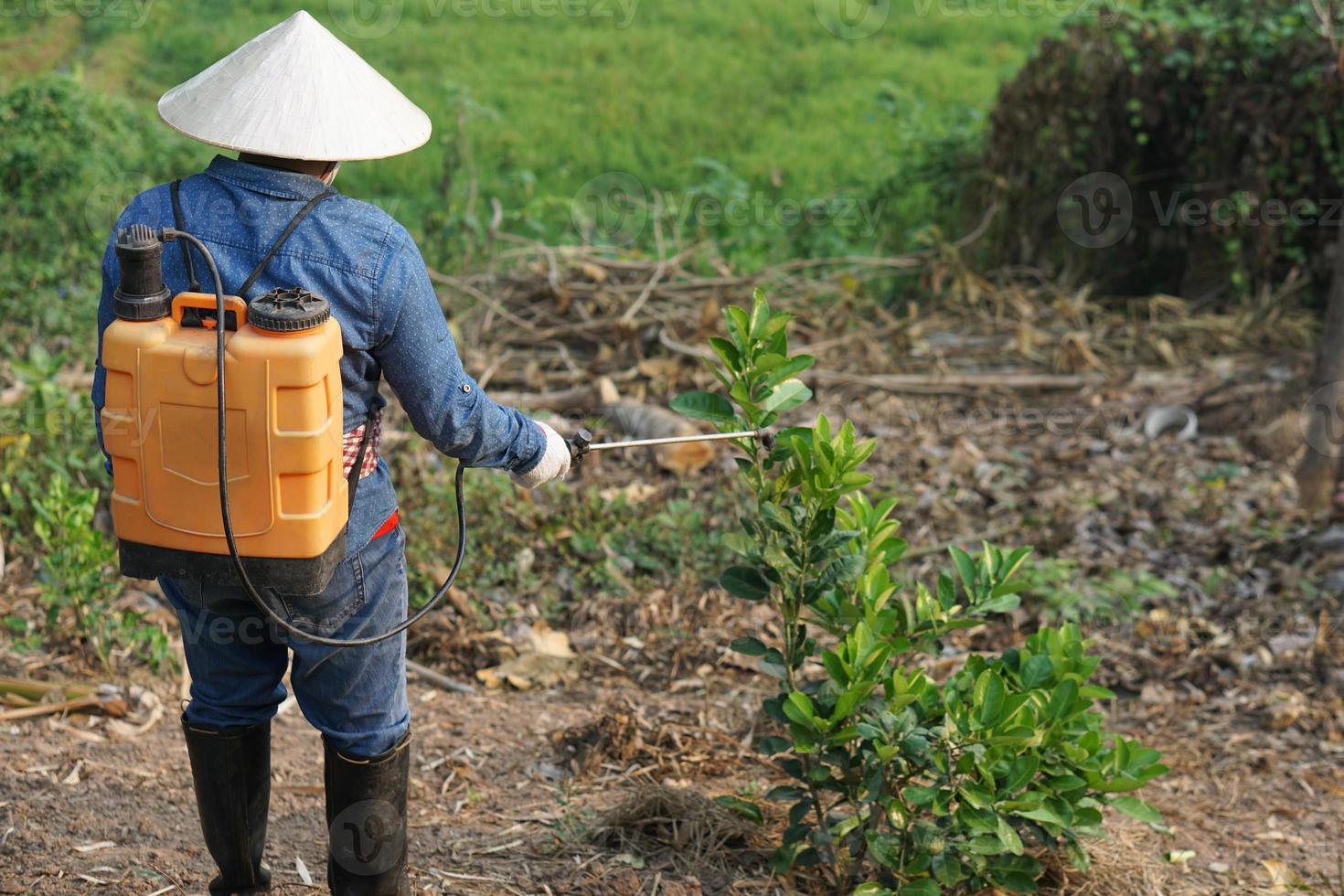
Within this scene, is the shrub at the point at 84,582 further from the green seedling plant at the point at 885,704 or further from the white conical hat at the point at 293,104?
the green seedling plant at the point at 885,704

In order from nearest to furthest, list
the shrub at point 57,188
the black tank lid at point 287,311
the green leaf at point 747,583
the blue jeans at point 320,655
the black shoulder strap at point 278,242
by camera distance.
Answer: the black tank lid at point 287,311 < the black shoulder strap at point 278,242 < the blue jeans at point 320,655 < the green leaf at point 747,583 < the shrub at point 57,188

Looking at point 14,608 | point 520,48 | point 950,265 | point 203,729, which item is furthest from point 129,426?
point 520,48

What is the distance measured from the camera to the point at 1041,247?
6.74 m

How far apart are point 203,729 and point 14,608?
74.8 inches

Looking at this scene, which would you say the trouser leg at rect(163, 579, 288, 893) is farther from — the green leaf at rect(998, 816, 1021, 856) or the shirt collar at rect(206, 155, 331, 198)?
the green leaf at rect(998, 816, 1021, 856)

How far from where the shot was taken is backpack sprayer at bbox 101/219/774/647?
1951 millimetres

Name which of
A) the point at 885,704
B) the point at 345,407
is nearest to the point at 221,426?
the point at 345,407

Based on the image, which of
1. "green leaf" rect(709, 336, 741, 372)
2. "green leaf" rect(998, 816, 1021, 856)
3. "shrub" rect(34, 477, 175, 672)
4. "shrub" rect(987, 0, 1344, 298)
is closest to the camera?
"green leaf" rect(998, 816, 1021, 856)

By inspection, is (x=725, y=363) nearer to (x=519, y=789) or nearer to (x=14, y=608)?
(x=519, y=789)

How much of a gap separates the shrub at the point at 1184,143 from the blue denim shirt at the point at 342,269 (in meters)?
4.91

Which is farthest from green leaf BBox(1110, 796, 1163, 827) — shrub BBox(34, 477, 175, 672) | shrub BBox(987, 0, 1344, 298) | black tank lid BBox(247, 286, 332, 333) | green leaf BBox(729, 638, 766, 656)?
shrub BBox(987, 0, 1344, 298)

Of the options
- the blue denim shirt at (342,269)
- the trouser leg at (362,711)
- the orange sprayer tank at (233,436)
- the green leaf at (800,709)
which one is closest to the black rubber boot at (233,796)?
the trouser leg at (362,711)

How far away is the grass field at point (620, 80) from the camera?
782 cm

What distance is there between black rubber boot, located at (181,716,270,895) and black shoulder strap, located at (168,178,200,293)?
2.81ft
